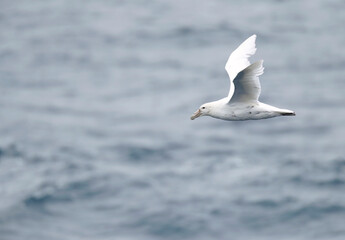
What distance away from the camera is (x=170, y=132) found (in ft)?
244

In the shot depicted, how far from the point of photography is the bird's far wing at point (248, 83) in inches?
758

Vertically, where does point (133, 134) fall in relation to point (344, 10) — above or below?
below

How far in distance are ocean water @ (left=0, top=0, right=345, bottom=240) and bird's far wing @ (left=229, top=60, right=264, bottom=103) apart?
140ft

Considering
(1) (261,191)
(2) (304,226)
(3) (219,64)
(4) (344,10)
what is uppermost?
(4) (344,10)

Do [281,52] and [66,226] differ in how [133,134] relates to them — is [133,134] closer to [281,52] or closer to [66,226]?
[66,226]

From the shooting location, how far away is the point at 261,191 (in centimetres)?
6738

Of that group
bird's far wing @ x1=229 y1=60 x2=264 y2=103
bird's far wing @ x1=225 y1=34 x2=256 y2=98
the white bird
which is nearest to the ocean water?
bird's far wing @ x1=225 y1=34 x2=256 y2=98

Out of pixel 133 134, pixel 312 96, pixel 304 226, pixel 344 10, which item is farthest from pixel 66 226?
pixel 344 10

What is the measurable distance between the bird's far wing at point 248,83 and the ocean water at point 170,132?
140 ft

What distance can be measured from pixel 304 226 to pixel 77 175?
18771 millimetres

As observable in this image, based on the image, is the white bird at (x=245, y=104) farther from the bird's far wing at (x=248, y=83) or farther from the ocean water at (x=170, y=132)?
the ocean water at (x=170, y=132)

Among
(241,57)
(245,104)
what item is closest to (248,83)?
(245,104)

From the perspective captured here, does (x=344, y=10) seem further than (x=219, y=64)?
Yes

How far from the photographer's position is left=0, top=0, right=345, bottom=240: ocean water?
64.2 meters
